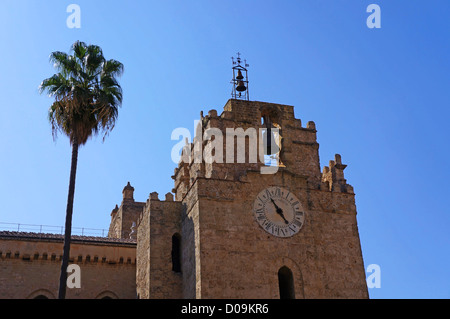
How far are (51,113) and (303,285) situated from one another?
510 inches

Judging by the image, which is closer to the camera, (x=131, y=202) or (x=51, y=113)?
(x=51, y=113)

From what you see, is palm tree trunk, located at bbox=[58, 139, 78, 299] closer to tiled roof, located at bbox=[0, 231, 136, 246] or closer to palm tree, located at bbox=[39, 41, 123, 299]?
palm tree, located at bbox=[39, 41, 123, 299]

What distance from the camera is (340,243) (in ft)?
94.4

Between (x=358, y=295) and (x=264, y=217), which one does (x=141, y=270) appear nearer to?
(x=264, y=217)

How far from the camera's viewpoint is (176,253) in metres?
29.2

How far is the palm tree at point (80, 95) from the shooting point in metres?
25.9

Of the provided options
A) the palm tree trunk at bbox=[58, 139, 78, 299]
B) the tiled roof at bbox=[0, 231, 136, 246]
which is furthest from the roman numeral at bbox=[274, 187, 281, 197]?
the tiled roof at bbox=[0, 231, 136, 246]

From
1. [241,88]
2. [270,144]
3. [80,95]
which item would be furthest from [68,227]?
[241,88]

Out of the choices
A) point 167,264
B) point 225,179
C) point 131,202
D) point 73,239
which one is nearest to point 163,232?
point 167,264

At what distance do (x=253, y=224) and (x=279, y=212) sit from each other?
1.43m

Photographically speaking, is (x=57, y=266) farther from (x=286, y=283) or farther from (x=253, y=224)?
(x=286, y=283)

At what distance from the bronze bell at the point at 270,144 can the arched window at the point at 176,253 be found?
19.7 feet

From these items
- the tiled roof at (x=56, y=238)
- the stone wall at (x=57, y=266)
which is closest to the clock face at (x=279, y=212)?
the stone wall at (x=57, y=266)

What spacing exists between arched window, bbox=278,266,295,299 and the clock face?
1.60m
